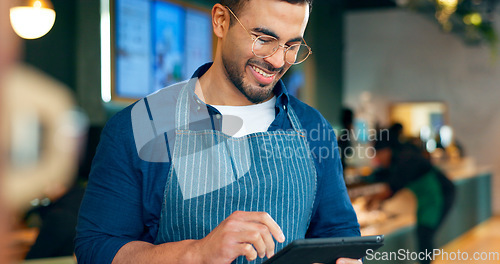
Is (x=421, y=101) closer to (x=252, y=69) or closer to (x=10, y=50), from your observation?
(x=252, y=69)

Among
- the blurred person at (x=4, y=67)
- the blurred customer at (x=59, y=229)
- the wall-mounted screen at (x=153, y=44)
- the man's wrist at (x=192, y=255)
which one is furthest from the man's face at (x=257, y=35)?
the wall-mounted screen at (x=153, y=44)

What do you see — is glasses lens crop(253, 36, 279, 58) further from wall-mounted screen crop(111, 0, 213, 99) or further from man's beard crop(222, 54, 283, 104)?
wall-mounted screen crop(111, 0, 213, 99)

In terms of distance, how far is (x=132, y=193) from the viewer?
1.00 metres

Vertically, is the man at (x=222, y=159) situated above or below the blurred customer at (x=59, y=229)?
above

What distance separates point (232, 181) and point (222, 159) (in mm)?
56

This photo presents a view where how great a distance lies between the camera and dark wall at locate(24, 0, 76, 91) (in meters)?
3.32

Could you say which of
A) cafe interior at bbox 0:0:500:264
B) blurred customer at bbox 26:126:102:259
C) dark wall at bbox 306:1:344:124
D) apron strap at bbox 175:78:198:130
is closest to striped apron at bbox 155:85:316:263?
apron strap at bbox 175:78:198:130

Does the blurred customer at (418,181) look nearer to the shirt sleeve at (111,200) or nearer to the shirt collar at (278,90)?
the shirt collar at (278,90)

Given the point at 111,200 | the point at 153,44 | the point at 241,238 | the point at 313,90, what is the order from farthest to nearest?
the point at 313,90 → the point at 153,44 → the point at 111,200 → the point at 241,238

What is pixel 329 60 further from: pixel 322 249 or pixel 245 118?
pixel 322 249

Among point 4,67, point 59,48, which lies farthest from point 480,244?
point 4,67

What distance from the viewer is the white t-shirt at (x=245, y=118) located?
44.8 inches

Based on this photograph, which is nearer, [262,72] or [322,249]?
[322,249]

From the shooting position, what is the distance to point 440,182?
12.9 ft
